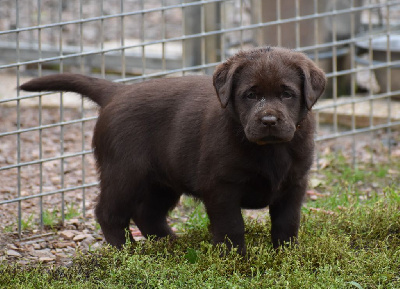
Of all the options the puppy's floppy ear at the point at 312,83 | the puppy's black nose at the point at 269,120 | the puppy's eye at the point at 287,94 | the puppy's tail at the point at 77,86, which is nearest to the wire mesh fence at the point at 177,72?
the puppy's tail at the point at 77,86

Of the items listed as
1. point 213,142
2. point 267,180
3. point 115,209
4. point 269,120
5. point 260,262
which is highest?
point 269,120

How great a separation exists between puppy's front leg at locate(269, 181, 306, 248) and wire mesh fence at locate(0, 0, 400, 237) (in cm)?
144

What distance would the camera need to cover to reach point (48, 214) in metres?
5.27

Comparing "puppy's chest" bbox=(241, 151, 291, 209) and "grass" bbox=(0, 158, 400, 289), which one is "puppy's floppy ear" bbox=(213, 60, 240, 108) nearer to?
"puppy's chest" bbox=(241, 151, 291, 209)

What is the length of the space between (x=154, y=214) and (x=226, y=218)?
2.74ft

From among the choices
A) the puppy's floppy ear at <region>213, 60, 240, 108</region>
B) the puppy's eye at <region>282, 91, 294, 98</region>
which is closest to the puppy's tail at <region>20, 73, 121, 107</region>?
the puppy's floppy ear at <region>213, 60, 240, 108</region>

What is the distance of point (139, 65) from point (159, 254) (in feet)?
17.7

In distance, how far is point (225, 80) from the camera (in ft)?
12.6

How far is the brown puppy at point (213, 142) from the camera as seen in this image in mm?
3736

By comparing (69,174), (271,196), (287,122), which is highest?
(287,122)

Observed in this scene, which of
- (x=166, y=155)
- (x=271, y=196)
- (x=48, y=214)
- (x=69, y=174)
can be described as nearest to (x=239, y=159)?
(x=271, y=196)

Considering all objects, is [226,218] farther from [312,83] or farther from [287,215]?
[312,83]

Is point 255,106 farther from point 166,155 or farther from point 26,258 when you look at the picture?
point 26,258

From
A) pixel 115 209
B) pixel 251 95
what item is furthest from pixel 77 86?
pixel 251 95
